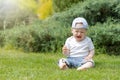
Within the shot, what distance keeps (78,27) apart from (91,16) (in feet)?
12.5

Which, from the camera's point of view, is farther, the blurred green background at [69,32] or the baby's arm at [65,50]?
the blurred green background at [69,32]

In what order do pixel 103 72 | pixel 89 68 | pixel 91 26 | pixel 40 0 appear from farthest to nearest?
pixel 40 0
pixel 91 26
pixel 89 68
pixel 103 72

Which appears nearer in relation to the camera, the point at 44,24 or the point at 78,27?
the point at 78,27

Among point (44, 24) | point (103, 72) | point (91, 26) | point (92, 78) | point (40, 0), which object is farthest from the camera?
point (40, 0)

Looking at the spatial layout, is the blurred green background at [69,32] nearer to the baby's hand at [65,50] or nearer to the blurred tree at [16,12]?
the baby's hand at [65,50]

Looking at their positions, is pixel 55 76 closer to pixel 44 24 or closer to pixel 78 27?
pixel 78 27

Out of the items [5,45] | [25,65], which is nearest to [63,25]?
[5,45]

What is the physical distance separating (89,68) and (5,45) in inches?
221

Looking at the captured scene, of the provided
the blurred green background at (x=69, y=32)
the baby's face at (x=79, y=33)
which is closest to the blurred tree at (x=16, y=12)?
the blurred green background at (x=69, y=32)

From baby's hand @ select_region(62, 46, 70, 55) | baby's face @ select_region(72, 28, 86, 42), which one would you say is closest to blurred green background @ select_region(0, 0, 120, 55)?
baby's face @ select_region(72, 28, 86, 42)

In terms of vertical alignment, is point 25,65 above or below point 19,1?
Answer: below

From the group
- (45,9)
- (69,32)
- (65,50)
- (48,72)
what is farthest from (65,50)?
(45,9)

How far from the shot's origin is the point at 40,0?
633 inches

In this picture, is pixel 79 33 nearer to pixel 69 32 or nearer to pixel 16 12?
pixel 69 32
